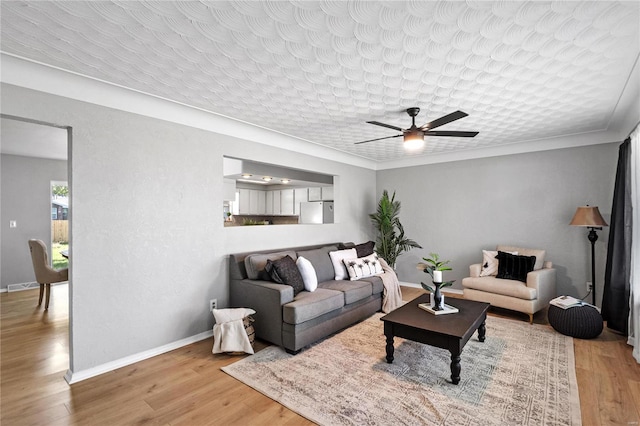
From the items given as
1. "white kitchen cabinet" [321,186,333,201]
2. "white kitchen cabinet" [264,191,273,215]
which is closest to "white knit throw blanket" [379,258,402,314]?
"white kitchen cabinet" [321,186,333,201]

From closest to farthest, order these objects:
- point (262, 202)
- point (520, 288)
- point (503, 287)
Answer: point (520, 288) → point (503, 287) → point (262, 202)

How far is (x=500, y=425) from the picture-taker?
1992mm

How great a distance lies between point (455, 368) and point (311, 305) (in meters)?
1.41

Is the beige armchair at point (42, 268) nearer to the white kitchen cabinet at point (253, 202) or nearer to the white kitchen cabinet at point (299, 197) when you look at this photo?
the white kitchen cabinet at point (253, 202)

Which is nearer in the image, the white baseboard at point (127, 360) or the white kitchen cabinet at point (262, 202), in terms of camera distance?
the white baseboard at point (127, 360)

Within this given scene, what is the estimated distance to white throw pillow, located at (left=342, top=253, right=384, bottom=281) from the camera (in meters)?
4.39

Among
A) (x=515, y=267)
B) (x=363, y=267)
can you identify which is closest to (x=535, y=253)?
(x=515, y=267)

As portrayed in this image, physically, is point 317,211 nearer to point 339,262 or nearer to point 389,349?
point 339,262

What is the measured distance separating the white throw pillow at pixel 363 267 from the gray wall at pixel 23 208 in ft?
19.9

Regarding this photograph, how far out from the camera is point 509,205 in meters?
5.05

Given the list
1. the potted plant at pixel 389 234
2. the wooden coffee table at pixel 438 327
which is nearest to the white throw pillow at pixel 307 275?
the wooden coffee table at pixel 438 327

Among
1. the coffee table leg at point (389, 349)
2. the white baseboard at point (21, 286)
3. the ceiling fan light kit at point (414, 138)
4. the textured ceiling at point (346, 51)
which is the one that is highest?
the textured ceiling at point (346, 51)

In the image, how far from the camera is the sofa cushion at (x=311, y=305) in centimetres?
301

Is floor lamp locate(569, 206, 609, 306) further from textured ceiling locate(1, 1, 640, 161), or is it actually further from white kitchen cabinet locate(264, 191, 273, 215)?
white kitchen cabinet locate(264, 191, 273, 215)
